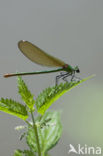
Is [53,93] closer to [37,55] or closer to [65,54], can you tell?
[37,55]

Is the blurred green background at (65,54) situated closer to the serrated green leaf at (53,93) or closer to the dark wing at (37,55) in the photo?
the dark wing at (37,55)

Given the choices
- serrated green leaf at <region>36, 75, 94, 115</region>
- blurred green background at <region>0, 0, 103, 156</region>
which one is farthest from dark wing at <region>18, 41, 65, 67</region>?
blurred green background at <region>0, 0, 103, 156</region>

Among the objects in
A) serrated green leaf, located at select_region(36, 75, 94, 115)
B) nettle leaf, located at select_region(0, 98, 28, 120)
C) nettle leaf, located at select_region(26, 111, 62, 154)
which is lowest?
nettle leaf, located at select_region(26, 111, 62, 154)

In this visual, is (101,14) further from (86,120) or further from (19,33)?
(86,120)

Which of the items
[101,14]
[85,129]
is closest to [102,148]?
[85,129]

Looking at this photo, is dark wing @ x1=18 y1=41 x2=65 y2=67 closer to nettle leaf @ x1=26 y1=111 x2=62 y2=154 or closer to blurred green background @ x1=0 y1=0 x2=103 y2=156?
nettle leaf @ x1=26 y1=111 x2=62 y2=154
